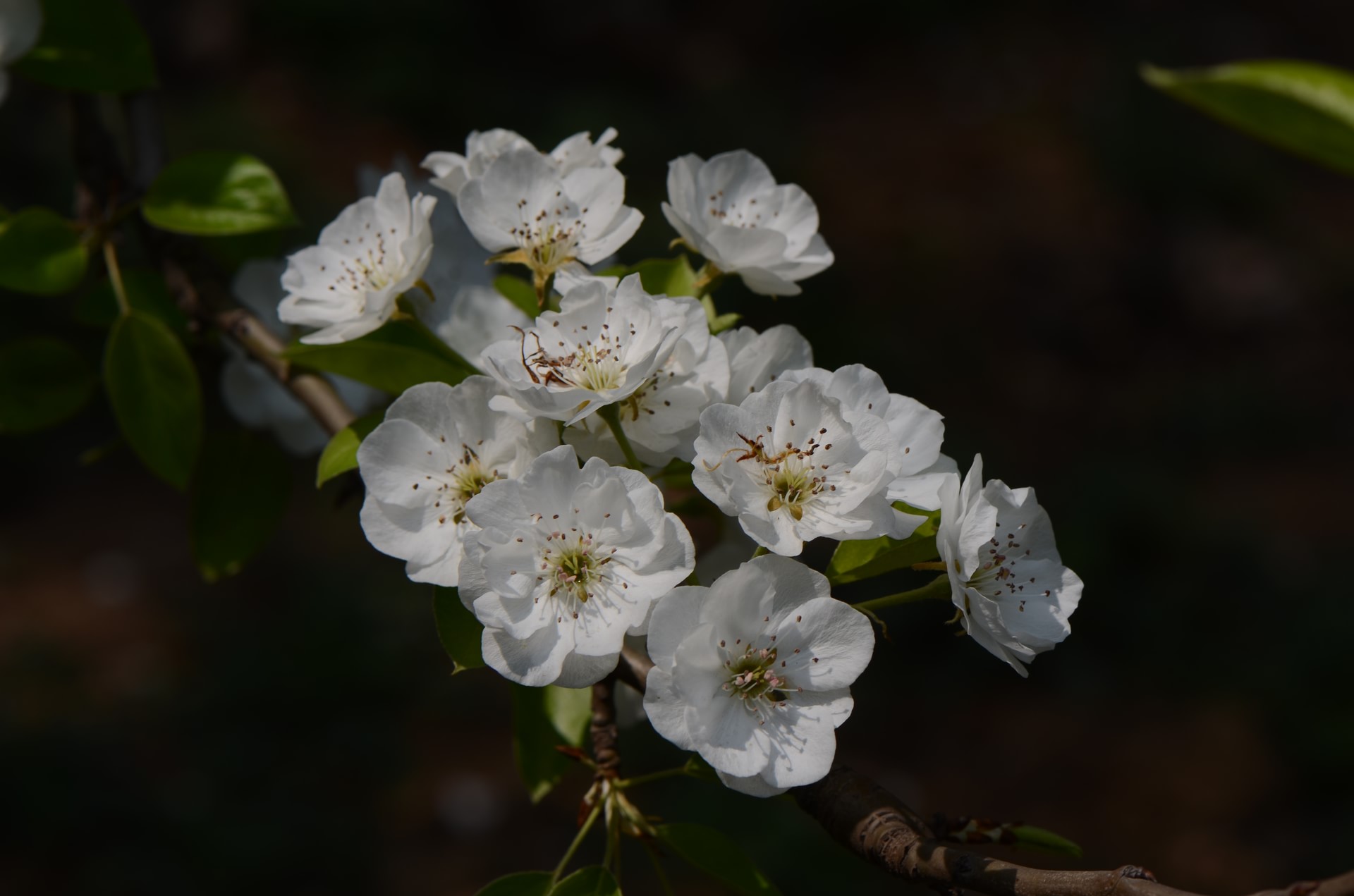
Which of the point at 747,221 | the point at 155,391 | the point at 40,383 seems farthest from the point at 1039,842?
the point at 40,383

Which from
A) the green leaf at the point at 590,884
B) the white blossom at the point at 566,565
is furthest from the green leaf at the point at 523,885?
the white blossom at the point at 566,565

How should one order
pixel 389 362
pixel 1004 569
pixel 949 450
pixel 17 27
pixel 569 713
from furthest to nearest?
pixel 949 450 → pixel 17 27 → pixel 569 713 → pixel 389 362 → pixel 1004 569

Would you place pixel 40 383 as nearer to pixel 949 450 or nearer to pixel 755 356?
pixel 755 356

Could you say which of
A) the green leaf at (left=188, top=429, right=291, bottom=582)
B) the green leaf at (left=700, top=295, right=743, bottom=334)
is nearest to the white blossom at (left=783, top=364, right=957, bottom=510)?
the green leaf at (left=700, top=295, right=743, bottom=334)

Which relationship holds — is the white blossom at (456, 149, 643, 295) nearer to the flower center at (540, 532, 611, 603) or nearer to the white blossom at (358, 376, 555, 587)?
the white blossom at (358, 376, 555, 587)

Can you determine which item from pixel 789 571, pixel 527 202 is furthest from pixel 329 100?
pixel 789 571

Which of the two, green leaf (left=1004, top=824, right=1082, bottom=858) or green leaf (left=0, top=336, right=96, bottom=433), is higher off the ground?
green leaf (left=1004, top=824, right=1082, bottom=858)
